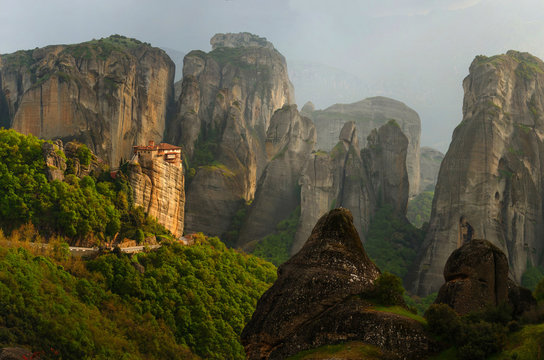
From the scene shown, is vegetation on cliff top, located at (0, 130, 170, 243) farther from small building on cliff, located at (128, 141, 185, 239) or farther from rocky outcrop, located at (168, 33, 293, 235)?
rocky outcrop, located at (168, 33, 293, 235)

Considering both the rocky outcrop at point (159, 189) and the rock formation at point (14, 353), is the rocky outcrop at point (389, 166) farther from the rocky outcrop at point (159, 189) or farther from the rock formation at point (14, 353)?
the rock formation at point (14, 353)

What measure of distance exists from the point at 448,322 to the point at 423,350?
52.1 inches

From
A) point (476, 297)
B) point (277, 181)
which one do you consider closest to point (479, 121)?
point (277, 181)

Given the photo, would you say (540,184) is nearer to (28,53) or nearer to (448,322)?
(448,322)

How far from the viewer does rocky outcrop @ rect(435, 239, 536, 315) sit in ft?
83.3

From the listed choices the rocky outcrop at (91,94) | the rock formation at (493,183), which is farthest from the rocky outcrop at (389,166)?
the rocky outcrop at (91,94)

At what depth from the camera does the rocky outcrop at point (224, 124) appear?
286 ft

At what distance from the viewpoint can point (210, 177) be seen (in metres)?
87.8

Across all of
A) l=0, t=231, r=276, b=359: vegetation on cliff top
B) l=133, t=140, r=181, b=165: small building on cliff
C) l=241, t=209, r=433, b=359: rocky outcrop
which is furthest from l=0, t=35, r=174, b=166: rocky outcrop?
l=241, t=209, r=433, b=359: rocky outcrop

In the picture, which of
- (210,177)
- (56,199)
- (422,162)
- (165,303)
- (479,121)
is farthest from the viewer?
(422,162)

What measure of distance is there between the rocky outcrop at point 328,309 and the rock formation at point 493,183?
48.4 metres

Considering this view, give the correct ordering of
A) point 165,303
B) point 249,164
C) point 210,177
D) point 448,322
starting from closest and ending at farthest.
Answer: point 448,322 < point 165,303 < point 210,177 < point 249,164

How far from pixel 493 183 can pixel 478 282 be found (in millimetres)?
52461

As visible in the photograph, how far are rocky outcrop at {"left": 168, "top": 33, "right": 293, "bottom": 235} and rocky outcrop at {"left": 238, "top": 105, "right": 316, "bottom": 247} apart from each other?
131 inches
